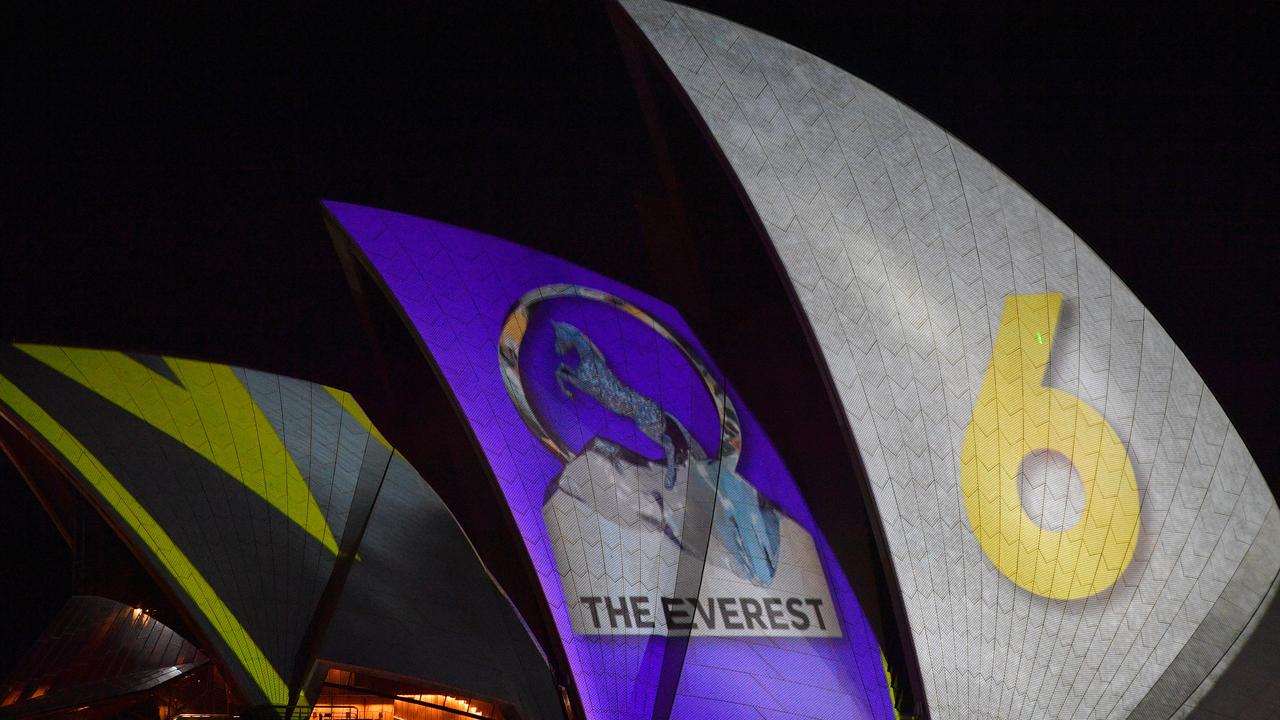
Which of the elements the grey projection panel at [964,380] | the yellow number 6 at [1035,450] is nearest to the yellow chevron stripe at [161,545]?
the grey projection panel at [964,380]

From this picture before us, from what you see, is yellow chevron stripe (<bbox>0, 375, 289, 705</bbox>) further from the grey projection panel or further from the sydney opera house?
the grey projection panel

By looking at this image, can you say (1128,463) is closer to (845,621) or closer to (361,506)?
(845,621)

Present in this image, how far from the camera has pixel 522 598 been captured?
1809 cm

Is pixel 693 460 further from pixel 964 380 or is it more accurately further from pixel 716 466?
pixel 964 380

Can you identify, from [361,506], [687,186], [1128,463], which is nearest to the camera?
[1128,463]

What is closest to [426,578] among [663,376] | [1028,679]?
[663,376]

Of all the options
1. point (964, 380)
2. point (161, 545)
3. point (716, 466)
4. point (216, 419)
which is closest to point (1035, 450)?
point (964, 380)

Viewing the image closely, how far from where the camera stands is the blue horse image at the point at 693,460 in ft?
48.2

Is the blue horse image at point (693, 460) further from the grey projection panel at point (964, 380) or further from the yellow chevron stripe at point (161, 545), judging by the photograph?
the yellow chevron stripe at point (161, 545)

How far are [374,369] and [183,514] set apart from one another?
4.15m

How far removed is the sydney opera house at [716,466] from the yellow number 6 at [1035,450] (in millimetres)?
40

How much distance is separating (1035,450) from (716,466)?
4673 mm

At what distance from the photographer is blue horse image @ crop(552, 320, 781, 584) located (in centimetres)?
1469

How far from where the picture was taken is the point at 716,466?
49.4 ft
